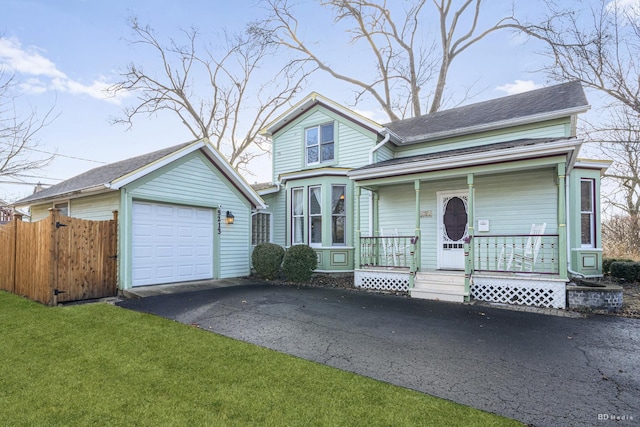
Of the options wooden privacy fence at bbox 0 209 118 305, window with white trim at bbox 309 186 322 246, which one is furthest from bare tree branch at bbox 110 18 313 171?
wooden privacy fence at bbox 0 209 118 305

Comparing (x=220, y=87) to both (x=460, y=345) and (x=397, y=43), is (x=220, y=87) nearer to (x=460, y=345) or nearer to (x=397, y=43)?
(x=397, y=43)

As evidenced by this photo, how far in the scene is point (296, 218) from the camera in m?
12.2

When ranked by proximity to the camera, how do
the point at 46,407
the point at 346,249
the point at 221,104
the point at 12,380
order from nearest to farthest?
the point at 46,407 < the point at 12,380 < the point at 346,249 < the point at 221,104

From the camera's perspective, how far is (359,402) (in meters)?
3.11

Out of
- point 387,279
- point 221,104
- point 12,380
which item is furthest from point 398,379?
point 221,104

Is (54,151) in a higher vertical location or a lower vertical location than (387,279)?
higher

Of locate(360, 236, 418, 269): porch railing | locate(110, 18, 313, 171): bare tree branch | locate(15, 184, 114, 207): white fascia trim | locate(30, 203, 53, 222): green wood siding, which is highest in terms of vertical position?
locate(110, 18, 313, 171): bare tree branch

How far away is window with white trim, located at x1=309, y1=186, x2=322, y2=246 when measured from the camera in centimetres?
1155

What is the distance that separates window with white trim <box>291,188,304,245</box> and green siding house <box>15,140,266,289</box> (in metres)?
1.25

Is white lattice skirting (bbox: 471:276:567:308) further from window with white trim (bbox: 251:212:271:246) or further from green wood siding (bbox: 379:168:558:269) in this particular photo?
window with white trim (bbox: 251:212:271:246)

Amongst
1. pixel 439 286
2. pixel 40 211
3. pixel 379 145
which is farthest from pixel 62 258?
pixel 379 145

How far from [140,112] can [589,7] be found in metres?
25.3

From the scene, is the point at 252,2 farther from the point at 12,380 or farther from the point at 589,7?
the point at 12,380

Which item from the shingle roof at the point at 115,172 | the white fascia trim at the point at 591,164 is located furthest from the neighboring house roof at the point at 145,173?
the white fascia trim at the point at 591,164
